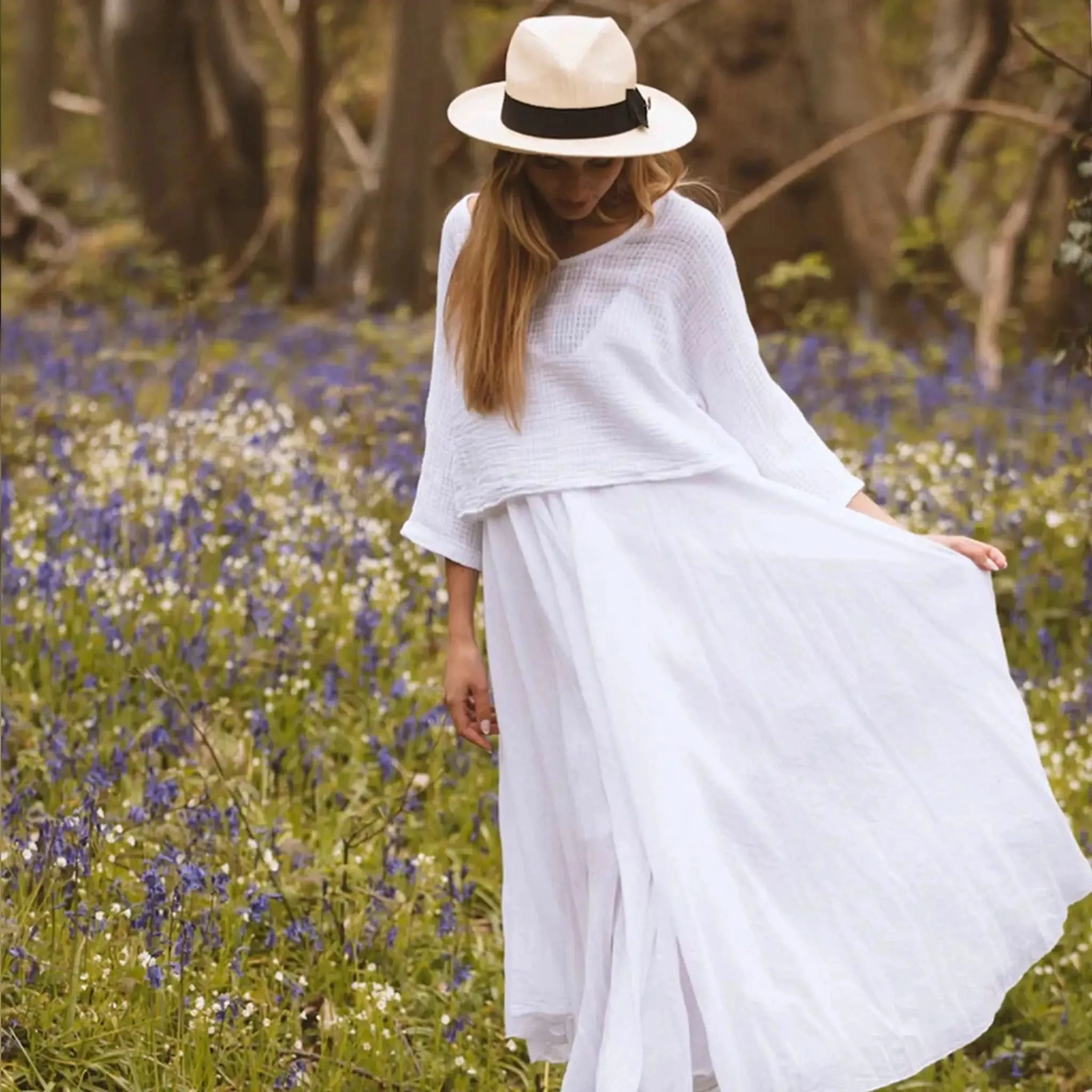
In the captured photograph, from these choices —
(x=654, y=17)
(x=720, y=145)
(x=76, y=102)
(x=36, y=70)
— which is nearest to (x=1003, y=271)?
(x=720, y=145)

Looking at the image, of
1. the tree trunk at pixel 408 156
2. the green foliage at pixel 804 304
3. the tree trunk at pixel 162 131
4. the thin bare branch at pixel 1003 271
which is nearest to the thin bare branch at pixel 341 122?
the tree trunk at pixel 408 156

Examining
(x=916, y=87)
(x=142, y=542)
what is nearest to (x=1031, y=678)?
(x=142, y=542)

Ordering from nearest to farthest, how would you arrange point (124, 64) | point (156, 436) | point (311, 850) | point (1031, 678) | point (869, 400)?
point (311, 850)
point (1031, 678)
point (156, 436)
point (869, 400)
point (124, 64)

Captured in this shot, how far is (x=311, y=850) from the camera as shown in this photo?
4566mm

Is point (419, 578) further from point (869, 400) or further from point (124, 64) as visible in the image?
point (124, 64)

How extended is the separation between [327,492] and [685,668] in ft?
12.2

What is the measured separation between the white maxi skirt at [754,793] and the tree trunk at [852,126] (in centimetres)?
743

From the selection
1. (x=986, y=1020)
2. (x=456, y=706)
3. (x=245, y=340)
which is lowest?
(x=245, y=340)

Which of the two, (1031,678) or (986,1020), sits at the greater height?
(986,1020)

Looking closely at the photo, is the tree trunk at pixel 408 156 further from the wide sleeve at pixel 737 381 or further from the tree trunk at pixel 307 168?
the wide sleeve at pixel 737 381

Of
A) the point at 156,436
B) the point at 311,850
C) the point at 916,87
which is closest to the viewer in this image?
the point at 311,850

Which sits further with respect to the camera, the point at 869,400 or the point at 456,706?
the point at 869,400

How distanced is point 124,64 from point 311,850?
33.9 ft

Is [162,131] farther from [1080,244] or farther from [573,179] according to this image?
[573,179]
